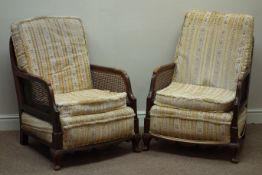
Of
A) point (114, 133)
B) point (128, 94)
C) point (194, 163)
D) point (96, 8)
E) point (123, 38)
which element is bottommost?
point (194, 163)

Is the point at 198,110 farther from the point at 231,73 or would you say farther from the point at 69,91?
the point at 69,91

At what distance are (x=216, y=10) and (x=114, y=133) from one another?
1.37 metres

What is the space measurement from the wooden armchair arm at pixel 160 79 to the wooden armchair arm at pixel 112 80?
0.38 ft

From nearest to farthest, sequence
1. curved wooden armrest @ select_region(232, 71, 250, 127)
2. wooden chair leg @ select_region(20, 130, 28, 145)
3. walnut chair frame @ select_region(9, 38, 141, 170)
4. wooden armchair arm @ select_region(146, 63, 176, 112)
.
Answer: walnut chair frame @ select_region(9, 38, 141, 170), curved wooden armrest @ select_region(232, 71, 250, 127), wooden armchair arm @ select_region(146, 63, 176, 112), wooden chair leg @ select_region(20, 130, 28, 145)

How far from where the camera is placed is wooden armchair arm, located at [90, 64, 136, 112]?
3072mm

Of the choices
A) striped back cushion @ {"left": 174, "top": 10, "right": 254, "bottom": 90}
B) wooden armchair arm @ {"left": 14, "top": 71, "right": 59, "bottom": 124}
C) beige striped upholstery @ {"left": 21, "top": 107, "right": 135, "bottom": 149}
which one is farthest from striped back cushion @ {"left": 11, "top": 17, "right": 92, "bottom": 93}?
striped back cushion @ {"left": 174, "top": 10, "right": 254, "bottom": 90}

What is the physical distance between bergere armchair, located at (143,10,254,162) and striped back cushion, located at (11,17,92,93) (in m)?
0.58

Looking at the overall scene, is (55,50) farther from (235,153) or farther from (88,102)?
(235,153)

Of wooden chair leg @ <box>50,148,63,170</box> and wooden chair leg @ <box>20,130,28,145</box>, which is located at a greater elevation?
wooden chair leg @ <box>50,148,63,170</box>

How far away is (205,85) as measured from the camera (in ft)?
10.9

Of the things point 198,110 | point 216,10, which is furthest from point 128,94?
point 216,10

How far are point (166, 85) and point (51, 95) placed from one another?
0.99 metres

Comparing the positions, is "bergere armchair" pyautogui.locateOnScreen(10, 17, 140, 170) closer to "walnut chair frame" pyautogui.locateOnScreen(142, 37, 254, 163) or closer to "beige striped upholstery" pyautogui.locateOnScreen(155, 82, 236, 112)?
"walnut chair frame" pyautogui.locateOnScreen(142, 37, 254, 163)

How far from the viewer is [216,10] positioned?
3551 millimetres
